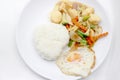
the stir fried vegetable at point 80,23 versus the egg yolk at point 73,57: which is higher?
the stir fried vegetable at point 80,23

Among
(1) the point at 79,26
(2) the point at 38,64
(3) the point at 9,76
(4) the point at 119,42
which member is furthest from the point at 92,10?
(3) the point at 9,76

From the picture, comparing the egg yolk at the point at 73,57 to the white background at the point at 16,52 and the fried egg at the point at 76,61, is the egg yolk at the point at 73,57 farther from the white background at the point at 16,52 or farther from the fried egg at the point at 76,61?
the white background at the point at 16,52

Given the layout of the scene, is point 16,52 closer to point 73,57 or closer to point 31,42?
point 31,42

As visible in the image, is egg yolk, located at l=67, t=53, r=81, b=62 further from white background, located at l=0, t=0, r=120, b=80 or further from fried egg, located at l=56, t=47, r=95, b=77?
white background, located at l=0, t=0, r=120, b=80

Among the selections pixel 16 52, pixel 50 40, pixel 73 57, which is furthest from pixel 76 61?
pixel 16 52

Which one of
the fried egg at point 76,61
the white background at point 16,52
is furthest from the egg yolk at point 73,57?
the white background at point 16,52

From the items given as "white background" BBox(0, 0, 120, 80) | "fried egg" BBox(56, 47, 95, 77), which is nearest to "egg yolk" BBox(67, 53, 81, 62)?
"fried egg" BBox(56, 47, 95, 77)
